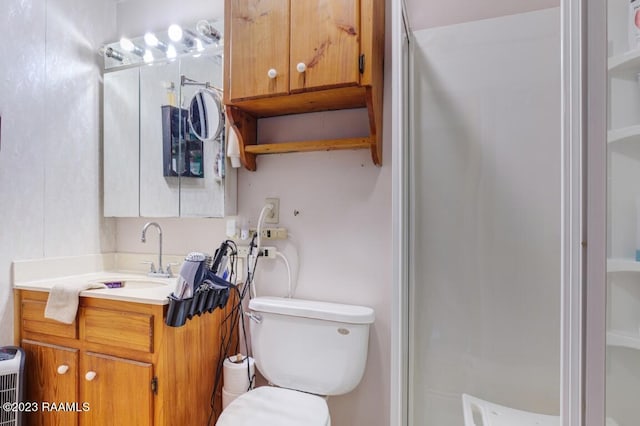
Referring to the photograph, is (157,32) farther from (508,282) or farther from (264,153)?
(508,282)

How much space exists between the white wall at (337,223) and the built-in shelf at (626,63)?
2.97ft

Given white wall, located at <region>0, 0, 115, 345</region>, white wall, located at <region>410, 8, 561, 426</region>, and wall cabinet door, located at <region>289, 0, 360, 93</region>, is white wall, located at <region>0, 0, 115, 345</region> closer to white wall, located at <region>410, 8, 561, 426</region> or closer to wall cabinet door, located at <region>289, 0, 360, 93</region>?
wall cabinet door, located at <region>289, 0, 360, 93</region>

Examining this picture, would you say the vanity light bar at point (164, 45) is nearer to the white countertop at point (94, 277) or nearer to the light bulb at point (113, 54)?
the light bulb at point (113, 54)

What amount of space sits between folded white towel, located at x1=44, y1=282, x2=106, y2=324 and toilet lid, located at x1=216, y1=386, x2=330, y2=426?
0.78 metres

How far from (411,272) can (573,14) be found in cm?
85

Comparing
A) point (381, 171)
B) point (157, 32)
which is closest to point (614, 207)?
point (381, 171)

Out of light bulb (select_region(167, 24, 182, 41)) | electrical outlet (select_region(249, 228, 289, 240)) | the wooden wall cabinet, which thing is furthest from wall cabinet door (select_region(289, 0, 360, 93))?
light bulb (select_region(167, 24, 182, 41))

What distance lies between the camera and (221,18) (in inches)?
69.4

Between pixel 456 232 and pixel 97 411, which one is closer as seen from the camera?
pixel 456 232

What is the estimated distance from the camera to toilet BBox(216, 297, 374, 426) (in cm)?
129

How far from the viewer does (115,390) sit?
1.35 meters

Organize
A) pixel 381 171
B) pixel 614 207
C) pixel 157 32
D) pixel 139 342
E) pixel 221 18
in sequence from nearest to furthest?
pixel 614 207 → pixel 139 342 → pixel 381 171 → pixel 221 18 → pixel 157 32

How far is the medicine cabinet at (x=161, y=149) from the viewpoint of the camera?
1731 millimetres

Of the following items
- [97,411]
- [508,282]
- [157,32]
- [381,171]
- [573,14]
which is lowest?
[97,411]
